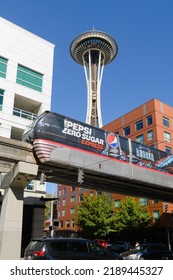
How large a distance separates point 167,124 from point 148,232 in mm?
20522

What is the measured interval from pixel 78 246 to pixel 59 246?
1024 mm

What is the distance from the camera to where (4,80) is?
2652 centimetres

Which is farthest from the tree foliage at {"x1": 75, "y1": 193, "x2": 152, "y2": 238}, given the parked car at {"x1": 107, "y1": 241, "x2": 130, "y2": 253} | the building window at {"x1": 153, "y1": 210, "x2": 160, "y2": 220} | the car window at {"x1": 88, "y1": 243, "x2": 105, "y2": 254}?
the car window at {"x1": 88, "y1": 243, "x2": 105, "y2": 254}

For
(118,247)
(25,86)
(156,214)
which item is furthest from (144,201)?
(25,86)

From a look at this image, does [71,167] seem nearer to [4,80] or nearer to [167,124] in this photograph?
[4,80]

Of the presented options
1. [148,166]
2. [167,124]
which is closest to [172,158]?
[148,166]

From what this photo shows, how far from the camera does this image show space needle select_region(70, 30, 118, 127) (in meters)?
78.4

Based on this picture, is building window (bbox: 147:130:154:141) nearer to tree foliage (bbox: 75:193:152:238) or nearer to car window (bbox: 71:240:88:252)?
tree foliage (bbox: 75:193:152:238)

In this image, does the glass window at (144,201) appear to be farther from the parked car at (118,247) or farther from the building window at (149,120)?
the parked car at (118,247)

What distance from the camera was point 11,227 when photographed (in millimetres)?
18016


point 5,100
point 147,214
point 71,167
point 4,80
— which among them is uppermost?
point 4,80

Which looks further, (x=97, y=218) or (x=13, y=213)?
(x=97, y=218)

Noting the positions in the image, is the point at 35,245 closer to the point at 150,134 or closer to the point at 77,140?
the point at 77,140

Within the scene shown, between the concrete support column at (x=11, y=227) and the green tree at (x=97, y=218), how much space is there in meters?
30.5
